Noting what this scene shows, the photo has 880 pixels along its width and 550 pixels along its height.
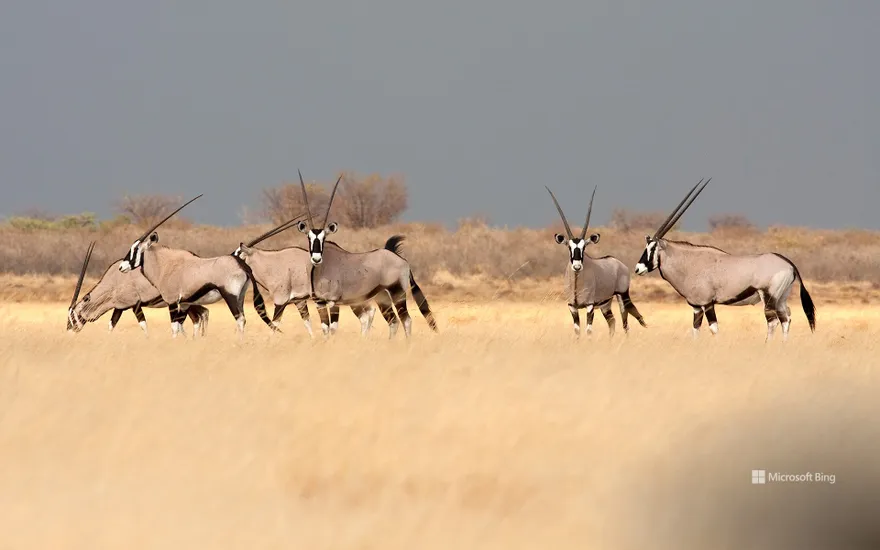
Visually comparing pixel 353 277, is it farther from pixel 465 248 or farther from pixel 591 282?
pixel 465 248

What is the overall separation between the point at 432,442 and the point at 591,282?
7.83 meters

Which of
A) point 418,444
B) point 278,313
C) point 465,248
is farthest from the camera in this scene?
point 465,248

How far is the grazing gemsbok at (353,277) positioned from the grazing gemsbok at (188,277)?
718 mm

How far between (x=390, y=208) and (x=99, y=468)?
40.2 meters

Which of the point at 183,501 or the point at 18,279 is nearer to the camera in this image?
the point at 183,501

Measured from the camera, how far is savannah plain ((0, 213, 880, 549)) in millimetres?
5336

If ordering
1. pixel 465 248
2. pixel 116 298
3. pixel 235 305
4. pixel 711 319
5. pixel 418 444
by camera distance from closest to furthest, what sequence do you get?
pixel 418 444
pixel 235 305
pixel 711 319
pixel 116 298
pixel 465 248

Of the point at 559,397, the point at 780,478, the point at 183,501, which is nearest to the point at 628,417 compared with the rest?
the point at 559,397

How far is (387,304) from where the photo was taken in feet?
46.2

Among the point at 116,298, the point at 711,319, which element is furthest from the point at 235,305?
the point at 711,319

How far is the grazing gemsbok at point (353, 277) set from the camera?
1368cm

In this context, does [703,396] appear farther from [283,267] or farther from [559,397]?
[283,267]

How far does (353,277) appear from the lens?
13773 millimetres

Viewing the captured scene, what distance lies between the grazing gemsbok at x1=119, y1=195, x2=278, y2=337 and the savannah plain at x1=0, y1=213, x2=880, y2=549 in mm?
2703
